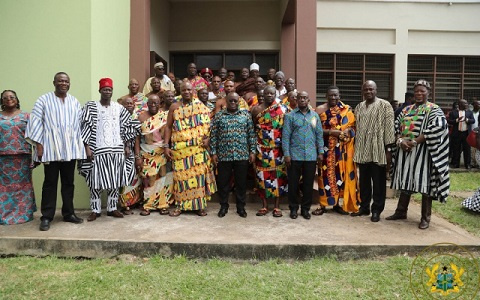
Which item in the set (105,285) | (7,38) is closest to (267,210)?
(105,285)

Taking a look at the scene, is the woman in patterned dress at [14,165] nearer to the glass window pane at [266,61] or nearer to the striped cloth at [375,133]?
the striped cloth at [375,133]

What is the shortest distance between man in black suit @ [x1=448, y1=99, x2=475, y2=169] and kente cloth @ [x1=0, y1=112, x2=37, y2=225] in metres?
10.6

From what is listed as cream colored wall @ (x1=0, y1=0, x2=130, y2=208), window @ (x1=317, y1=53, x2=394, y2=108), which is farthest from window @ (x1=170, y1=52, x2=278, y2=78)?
cream colored wall @ (x1=0, y1=0, x2=130, y2=208)

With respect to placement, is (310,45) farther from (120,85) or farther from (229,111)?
(120,85)

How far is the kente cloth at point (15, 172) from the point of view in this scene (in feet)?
16.5

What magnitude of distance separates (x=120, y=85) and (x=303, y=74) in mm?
3158

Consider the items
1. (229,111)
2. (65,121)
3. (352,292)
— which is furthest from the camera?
(229,111)

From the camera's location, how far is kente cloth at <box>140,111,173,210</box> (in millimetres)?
5742

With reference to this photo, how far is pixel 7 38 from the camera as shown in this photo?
578cm

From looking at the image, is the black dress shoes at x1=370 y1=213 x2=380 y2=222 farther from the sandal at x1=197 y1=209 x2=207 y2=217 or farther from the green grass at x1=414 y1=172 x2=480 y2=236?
the sandal at x1=197 y1=209 x2=207 y2=217

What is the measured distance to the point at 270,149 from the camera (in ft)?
18.1

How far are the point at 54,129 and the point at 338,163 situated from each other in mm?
3795

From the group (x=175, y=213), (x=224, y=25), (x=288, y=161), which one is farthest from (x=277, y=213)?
(x=224, y=25)

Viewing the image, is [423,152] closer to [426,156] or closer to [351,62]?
[426,156]
